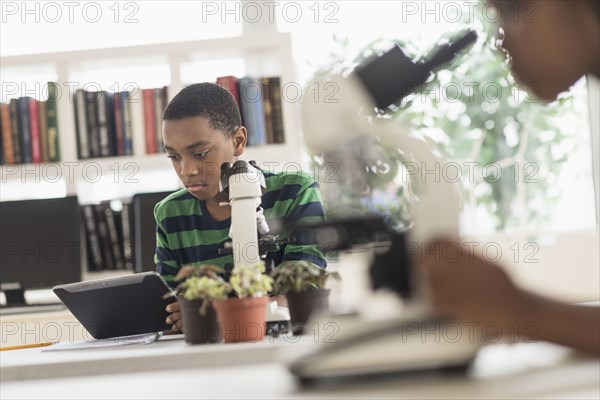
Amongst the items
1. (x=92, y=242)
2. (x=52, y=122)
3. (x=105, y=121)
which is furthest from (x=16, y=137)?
(x=92, y=242)

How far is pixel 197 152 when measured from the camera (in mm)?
2189

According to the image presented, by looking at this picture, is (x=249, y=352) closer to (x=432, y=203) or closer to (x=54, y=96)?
(x=432, y=203)

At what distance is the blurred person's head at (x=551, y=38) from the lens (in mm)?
849

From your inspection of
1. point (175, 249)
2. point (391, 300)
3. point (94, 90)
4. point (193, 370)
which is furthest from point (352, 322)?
point (94, 90)

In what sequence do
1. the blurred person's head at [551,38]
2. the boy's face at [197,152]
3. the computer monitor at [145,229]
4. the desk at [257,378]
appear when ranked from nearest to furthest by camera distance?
the desk at [257,378] → the blurred person's head at [551,38] → the boy's face at [197,152] → the computer monitor at [145,229]

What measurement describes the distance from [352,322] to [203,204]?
157 cm

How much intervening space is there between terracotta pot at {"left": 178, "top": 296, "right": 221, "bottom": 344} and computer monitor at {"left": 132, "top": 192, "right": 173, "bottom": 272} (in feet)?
4.72

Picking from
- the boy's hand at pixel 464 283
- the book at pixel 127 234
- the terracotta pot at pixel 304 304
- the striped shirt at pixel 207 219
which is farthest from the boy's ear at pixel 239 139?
the boy's hand at pixel 464 283

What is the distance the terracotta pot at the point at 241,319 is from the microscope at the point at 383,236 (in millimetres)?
548

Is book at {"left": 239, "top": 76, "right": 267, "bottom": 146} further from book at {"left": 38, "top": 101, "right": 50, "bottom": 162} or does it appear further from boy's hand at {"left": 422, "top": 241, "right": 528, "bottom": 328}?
boy's hand at {"left": 422, "top": 241, "right": 528, "bottom": 328}

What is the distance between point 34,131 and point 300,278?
7.12 ft

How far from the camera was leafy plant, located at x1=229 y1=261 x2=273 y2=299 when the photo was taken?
1416 mm

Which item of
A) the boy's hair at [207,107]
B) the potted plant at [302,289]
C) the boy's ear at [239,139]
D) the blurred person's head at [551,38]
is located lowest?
the potted plant at [302,289]

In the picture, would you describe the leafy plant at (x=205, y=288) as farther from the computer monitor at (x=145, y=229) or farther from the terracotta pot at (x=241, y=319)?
the computer monitor at (x=145, y=229)
